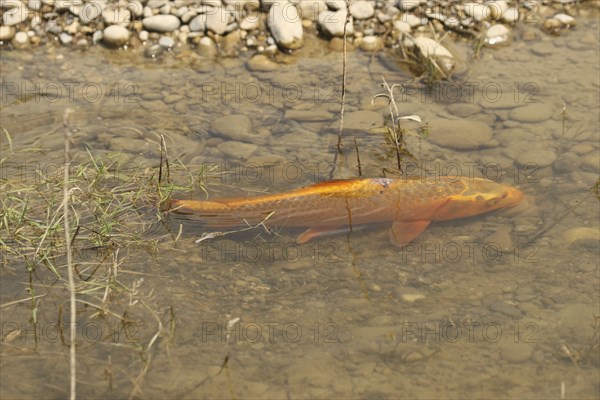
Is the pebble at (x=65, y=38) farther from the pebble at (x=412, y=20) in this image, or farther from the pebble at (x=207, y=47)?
the pebble at (x=412, y=20)

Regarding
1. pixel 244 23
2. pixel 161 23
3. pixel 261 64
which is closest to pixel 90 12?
pixel 161 23

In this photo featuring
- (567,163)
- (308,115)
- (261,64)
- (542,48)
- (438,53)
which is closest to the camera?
(567,163)

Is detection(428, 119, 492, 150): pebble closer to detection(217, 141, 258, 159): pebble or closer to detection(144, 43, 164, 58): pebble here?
detection(217, 141, 258, 159): pebble

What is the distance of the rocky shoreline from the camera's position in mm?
8602

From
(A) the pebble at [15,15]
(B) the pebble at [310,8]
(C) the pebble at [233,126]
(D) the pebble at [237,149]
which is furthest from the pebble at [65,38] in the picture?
(D) the pebble at [237,149]

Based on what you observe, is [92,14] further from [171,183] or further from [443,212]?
[443,212]

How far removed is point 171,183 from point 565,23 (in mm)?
4560

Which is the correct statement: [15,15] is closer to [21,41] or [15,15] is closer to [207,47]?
[21,41]


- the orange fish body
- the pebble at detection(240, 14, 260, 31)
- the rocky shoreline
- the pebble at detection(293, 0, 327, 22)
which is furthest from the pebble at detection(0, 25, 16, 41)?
the orange fish body

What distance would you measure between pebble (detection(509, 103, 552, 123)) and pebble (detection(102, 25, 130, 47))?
388 centimetres

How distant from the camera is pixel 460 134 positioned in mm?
7176

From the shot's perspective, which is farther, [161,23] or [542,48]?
[161,23]

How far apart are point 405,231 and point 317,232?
24.6 inches

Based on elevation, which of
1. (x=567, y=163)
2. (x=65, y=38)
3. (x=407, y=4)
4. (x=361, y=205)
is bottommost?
(x=361, y=205)
